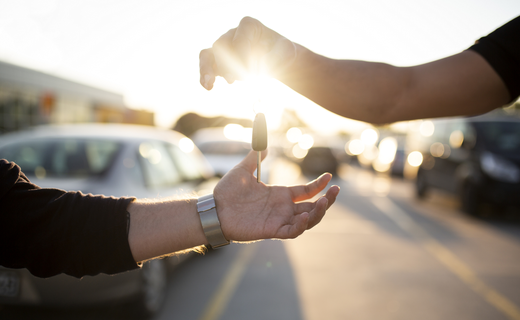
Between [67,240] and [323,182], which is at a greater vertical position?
[323,182]

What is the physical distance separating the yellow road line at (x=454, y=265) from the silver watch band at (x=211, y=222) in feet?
12.7

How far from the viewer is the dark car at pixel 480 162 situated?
8133 millimetres

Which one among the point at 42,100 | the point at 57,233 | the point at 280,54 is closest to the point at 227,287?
the point at 57,233

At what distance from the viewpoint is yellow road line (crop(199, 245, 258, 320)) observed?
3789mm

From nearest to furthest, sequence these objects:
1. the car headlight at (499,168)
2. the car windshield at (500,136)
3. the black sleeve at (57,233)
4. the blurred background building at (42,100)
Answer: the black sleeve at (57,233)
the car headlight at (499,168)
the car windshield at (500,136)
the blurred background building at (42,100)

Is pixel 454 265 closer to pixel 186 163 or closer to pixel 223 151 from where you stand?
pixel 186 163

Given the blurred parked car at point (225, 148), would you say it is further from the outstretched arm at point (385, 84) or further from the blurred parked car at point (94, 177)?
the outstretched arm at point (385, 84)

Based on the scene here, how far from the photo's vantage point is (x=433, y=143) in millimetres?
11734

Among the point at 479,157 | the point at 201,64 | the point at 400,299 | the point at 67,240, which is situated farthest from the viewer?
the point at 479,157

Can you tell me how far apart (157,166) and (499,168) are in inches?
301

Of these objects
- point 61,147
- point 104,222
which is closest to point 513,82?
point 104,222

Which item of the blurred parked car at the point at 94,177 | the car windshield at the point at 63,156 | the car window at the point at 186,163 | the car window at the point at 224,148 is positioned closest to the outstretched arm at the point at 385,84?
the blurred parked car at the point at 94,177

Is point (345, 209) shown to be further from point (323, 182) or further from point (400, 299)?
point (323, 182)

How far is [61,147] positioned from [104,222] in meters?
2.84
